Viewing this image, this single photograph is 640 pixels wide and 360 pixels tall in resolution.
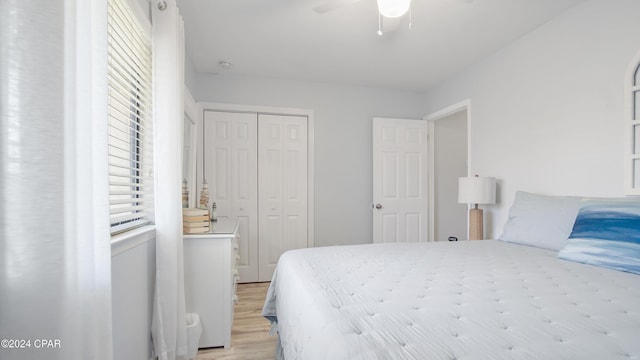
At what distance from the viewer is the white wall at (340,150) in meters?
3.93

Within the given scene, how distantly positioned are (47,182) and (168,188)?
1196 millimetres

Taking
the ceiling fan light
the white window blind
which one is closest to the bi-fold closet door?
the white window blind

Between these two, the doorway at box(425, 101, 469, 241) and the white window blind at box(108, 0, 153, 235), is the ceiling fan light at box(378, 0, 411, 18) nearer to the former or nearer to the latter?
the white window blind at box(108, 0, 153, 235)

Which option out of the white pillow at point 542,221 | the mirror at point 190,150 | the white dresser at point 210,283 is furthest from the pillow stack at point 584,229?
the mirror at point 190,150

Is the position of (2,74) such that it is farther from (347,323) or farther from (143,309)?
(143,309)

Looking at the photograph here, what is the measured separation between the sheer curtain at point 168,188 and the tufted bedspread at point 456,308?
65 cm

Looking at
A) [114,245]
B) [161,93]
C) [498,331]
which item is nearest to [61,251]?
[114,245]

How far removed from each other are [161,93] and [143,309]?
4.06 feet

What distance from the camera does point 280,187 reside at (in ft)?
12.7

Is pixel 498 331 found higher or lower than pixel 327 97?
lower

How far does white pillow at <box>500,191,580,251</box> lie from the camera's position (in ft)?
6.45

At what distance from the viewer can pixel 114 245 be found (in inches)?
48.8

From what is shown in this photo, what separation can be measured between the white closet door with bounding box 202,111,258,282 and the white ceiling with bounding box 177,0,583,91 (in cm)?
61

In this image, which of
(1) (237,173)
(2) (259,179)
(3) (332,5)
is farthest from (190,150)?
(3) (332,5)
